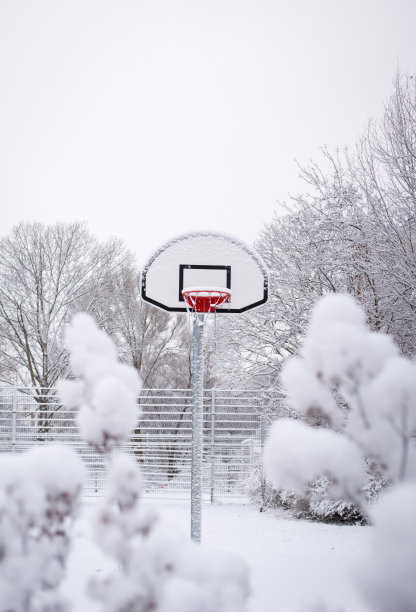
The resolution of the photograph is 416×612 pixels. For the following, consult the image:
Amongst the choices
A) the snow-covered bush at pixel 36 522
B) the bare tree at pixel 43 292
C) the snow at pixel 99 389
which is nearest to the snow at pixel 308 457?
the snow at pixel 99 389

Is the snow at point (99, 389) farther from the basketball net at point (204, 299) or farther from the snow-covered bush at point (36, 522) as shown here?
the basketball net at point (204, 299)

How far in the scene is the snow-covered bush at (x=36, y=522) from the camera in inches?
44.7

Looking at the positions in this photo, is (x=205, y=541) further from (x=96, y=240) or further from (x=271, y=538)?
(x=96, y=240)

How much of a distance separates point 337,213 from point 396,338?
2.42m

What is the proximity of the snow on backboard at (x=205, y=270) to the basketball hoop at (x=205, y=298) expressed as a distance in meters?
0.20

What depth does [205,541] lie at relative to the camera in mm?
5648

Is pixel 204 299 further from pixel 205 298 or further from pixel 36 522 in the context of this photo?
pixel 36 522

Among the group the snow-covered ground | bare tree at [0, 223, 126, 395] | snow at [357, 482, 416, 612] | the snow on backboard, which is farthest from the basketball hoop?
bare tree at [0, 223, 126, 395]

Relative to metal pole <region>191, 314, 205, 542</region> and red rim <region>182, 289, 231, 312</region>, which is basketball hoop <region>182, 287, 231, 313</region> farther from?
metal pole <region>191, 314, 205, 542</region>

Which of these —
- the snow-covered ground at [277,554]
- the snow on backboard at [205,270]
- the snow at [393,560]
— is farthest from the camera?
the snow on backboard at [205,270]

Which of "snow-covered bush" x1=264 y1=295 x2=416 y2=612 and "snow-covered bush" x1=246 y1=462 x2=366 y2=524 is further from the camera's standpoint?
"snow-covered bush" x1=246 y1=462 x2=366 y2=524

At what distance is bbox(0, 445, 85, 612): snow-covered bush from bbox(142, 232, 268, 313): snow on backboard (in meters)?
3.60

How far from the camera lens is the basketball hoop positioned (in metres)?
4.59

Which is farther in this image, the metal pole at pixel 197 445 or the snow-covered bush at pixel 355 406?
the metal pole at pixel 197 445
